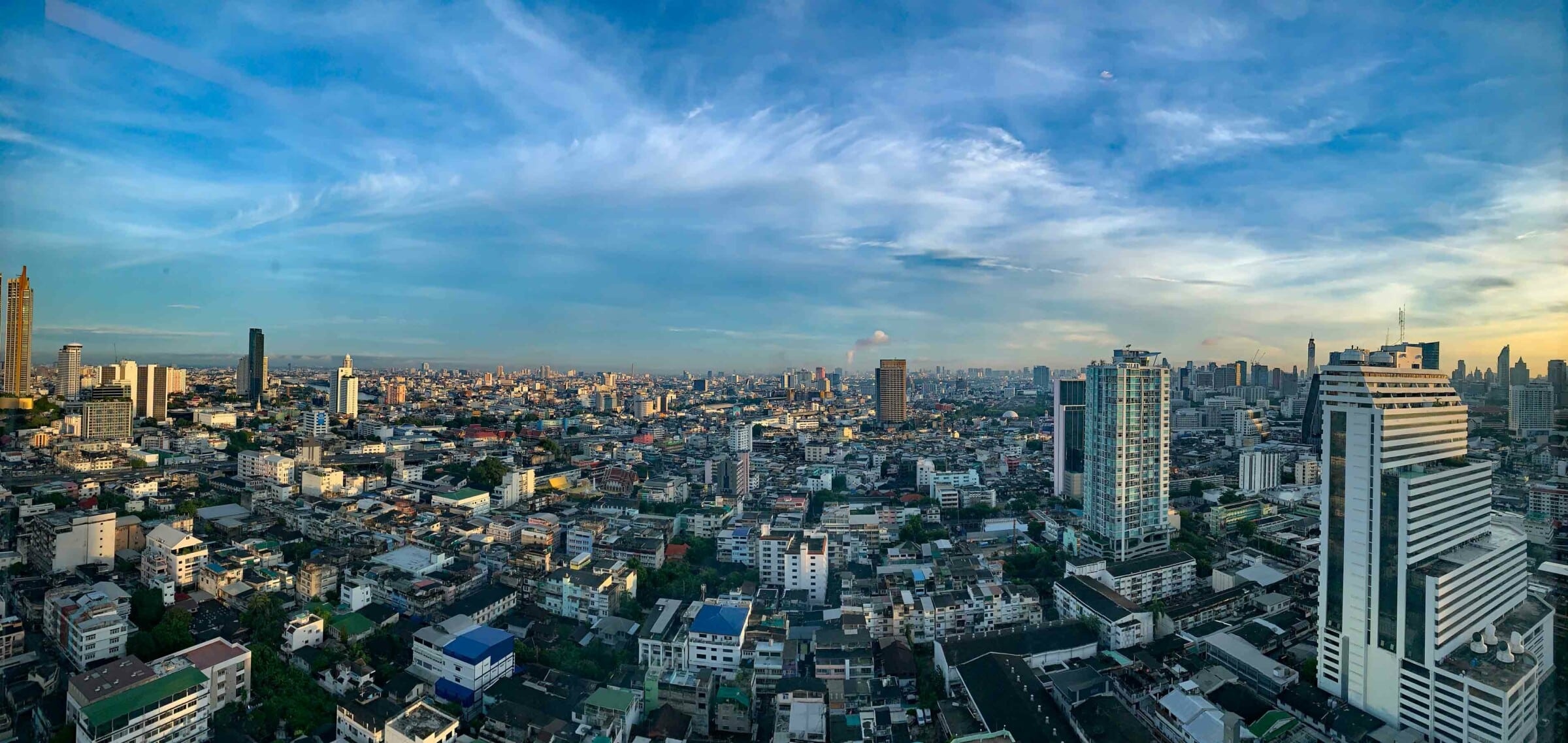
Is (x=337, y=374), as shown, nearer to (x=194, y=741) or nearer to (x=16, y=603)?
(x=16, y=603)

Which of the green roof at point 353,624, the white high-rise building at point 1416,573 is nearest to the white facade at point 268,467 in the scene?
the green roof at point 353,624

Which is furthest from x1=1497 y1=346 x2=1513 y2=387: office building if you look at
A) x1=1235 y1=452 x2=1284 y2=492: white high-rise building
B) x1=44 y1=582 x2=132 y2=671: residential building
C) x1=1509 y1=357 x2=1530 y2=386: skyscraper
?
x1=44 y1=582 x2=132 y2=671: residential building

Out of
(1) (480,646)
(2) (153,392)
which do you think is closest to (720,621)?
(1) (480,646)

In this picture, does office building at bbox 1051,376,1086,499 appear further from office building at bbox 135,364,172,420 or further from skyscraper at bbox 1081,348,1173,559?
office building at bbox 135,364,172,420

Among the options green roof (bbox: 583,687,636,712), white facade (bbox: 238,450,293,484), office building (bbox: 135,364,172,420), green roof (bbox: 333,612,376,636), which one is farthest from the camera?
office building (bbox: 135,364,172,420)

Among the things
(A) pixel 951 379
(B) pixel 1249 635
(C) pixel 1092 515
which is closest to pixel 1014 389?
(A) pixel 951 379

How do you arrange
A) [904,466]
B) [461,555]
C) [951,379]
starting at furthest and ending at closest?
[951,379] → [904,466] → [461,555]

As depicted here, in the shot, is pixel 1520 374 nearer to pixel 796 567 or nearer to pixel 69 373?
pixel 796 567
